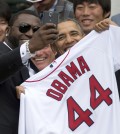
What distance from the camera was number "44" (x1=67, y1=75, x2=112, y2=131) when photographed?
12.1 feet

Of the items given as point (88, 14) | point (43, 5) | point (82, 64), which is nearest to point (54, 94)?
point (82, 64)

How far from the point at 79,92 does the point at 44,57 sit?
572mm

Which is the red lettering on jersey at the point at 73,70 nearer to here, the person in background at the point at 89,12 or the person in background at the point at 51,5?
the person in background at the point at 89,12

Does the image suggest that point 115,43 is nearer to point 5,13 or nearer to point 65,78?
point 65,78

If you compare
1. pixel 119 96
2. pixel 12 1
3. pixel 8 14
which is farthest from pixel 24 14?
pixel 12 1

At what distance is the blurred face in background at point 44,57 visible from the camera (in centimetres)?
415

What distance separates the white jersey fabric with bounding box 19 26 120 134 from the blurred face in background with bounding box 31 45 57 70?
1.37 ft

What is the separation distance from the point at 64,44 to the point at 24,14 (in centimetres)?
62

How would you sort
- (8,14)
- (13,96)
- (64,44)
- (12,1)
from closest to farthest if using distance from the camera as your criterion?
1. (13,96)
2. (64,44)
3. (8,14)
4. (12,1)

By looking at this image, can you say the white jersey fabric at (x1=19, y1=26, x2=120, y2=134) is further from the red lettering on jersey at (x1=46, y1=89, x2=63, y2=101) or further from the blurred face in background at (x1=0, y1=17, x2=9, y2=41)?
the blurred face in background at (x1=0, y1=17, x2=9, y2=41)

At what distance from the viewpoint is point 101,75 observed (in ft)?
12.3

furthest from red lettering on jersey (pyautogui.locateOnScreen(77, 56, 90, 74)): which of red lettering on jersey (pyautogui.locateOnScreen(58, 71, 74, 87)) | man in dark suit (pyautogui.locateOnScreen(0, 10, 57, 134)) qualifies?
man in dark suit (pyautogui.locateOnScreen(0, 10, 57, 134))

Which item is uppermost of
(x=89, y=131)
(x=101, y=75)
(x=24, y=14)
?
(x=24, y=14)

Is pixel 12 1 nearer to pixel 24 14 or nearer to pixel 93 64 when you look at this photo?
pixel 24 14
